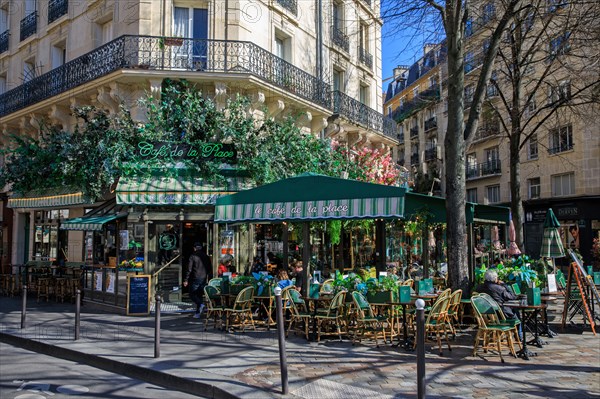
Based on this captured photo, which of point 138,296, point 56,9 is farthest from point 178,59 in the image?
point 56,9

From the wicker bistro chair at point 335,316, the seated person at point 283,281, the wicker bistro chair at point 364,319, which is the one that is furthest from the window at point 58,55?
the wicker bistro chair at point 364,319

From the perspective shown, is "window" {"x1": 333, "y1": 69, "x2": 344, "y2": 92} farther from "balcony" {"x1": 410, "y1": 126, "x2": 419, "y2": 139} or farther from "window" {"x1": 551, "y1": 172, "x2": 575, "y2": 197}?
"balcony" {"x1": 410, "y1": 126, "x2": 419, "y2": 139}

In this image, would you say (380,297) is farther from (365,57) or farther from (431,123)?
(431,123)

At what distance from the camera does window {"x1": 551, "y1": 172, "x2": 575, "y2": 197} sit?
30.2 meters

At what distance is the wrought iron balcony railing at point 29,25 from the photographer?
18.8 m

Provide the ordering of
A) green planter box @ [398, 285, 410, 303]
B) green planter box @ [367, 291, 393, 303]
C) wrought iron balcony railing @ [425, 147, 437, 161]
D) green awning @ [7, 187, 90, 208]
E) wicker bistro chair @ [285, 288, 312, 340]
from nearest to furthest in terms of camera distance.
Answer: green planter box @ [398, 285, 410, 303], green planter box @ [367, 291, 393, 303], wicker bistro chair @ [285, 288, 312, 340], green awning @ [7, 187, 90, 208], wrought iron balcony railing @ [425, 147, 437, 161]

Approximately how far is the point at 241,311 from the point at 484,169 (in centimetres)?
3264

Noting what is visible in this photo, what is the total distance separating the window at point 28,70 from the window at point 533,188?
96.5 ft

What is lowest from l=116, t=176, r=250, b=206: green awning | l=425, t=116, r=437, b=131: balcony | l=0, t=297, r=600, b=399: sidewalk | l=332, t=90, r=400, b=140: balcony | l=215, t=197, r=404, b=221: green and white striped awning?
l=0, t=297, r=600, b=399: sidewalk

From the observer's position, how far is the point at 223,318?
10.6 metres

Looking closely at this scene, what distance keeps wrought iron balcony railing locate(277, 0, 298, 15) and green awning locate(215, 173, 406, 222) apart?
29.8 feet

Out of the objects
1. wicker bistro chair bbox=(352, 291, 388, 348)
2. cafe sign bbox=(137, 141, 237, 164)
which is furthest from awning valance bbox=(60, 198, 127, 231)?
wicker bistro chair bbox=(352, 291, 388, 348)

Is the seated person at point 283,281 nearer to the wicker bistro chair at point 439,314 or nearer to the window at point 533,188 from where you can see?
the wicker bistro chair at point 439,314

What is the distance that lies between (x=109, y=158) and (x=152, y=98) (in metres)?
1.95
